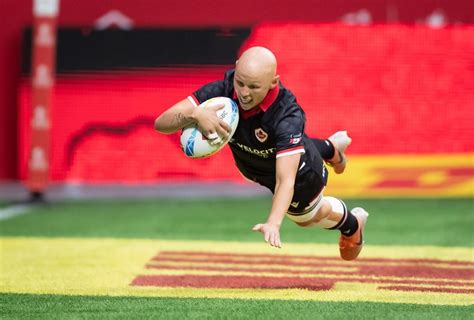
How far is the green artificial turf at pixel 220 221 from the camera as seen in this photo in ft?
29.2

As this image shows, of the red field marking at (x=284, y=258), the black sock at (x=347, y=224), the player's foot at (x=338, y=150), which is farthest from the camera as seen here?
the red field marking at (x=284, y=258)

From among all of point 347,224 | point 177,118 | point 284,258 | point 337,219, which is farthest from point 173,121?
point 284,258

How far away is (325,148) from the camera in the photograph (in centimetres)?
658

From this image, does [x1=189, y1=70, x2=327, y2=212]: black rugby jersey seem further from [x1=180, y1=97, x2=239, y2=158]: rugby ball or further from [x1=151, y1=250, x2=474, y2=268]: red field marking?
[x1=151, y1=250, x2=474, y2=268]: red field marking

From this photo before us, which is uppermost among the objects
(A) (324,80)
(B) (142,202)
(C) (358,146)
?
(A) (324,80)

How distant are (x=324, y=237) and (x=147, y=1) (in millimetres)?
5819

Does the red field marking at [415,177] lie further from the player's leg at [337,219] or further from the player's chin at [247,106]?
the player's chin at [247,106]

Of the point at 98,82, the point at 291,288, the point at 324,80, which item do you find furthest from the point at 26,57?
the point at 291,288

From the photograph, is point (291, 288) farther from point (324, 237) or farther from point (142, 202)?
point (142, 202)

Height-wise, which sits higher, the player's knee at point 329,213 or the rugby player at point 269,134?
the rugby player at point 269,134

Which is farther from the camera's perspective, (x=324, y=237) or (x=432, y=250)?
(x=324, y=237)

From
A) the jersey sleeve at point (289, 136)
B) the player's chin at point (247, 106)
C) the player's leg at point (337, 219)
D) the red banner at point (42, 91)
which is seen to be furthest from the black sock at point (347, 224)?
the red banner at point (42, 91)

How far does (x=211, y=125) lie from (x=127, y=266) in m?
2.22

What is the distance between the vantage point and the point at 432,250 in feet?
26.1
